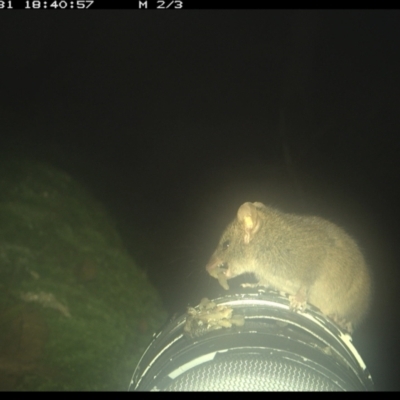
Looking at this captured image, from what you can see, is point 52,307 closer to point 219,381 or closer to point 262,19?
point 219,381

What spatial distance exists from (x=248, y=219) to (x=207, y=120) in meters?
1.07

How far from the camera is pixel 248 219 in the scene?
179 centimetres

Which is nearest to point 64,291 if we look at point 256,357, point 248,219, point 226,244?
point 226,244

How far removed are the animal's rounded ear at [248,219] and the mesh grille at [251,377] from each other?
0.69 metres

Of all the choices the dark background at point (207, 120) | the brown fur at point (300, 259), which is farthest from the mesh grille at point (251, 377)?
the dark background at point (207, 120)

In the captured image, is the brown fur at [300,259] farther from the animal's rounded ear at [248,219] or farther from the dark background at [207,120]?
the dark background at [207,120]

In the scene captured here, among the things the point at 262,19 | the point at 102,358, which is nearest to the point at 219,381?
the point at 102,358

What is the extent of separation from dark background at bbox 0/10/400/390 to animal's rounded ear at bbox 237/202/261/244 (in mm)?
665

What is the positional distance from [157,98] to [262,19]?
0.75 meters

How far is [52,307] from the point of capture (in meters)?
2.39

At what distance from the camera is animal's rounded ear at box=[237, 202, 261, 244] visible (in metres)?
1.77

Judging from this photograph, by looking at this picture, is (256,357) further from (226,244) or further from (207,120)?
(207,120)
